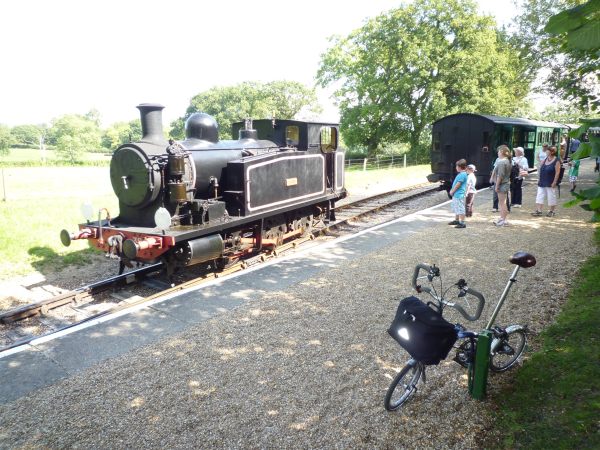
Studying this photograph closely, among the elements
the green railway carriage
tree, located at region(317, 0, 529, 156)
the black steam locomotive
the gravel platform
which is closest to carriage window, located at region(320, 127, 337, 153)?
the black steam locomotive

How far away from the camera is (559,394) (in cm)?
342

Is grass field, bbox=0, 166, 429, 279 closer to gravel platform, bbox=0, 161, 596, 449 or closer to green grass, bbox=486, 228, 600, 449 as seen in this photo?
gravel platform, bbox=0, 161, 596, 449

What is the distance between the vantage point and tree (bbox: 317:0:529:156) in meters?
31.5

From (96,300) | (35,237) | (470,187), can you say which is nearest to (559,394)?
(96,300)

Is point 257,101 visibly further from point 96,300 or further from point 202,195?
point 96,300

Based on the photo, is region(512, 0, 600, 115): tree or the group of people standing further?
region(512, 0, 600, 115): tree

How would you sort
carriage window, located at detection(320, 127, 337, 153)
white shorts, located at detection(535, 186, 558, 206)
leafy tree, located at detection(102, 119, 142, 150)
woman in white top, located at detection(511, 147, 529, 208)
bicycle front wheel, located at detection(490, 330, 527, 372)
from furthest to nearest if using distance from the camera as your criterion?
leafy tree, located at detection(102, 119, 142, 150)
woman in white top, located at detection(511, 147, 529, 208)
carriage window, located at detection(320, 127, 337, 153)
white shorts, located at detection(535, 186, 558, 206)
bicycle front wheel, located at detection(490, 330, 527, 372)

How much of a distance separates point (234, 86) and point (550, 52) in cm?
5813

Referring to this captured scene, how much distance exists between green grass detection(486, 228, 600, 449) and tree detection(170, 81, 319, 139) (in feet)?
203

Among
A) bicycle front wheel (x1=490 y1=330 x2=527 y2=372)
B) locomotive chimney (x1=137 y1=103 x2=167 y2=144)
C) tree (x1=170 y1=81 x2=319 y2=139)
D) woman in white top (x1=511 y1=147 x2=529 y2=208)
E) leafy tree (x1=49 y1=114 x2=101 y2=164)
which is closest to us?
bicycle front wheel (x1=490 y1=330 x2=527 y2=372)

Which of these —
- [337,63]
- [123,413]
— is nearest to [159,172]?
[123,413]

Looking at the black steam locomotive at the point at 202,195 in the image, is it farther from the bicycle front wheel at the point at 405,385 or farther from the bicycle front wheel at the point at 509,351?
the bicycle front wheel at the point at 509,351

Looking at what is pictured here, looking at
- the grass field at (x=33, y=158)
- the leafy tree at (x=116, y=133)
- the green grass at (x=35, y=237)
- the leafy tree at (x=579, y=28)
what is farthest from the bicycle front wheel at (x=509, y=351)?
the leafy tree at (x=116, y=133)

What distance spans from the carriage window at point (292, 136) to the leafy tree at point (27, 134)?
2734 inches
